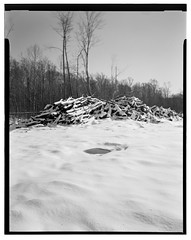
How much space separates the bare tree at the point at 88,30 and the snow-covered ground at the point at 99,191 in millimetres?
921

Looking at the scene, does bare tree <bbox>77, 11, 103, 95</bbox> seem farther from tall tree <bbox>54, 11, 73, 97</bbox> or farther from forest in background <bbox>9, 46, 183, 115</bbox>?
forest in background <bbox>9, 46, 183, 115</bbox>

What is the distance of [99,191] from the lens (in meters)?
0.93

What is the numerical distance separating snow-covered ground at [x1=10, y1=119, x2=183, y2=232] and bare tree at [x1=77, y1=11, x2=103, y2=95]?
36.3 inches

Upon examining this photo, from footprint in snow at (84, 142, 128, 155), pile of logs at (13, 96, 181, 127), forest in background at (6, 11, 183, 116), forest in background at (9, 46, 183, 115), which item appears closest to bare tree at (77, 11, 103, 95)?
forest in background at (6, 11, 183, 116)

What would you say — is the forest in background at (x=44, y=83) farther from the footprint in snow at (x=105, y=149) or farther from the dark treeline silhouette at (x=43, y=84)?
the footprint in snow at (x=105, y=149)

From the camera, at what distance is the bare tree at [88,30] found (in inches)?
43.2

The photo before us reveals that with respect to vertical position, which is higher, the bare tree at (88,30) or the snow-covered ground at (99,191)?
the bare tree at (88,30)

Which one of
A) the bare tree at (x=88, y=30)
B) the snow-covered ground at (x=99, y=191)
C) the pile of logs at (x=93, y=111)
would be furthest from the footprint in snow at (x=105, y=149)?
the pile of logs at (x=93, y=111)

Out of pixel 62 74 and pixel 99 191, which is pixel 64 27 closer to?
pixel 62 74

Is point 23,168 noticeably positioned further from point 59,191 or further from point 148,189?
point 148,189

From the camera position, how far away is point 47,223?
82 cm

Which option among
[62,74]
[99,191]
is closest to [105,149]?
[99,191]

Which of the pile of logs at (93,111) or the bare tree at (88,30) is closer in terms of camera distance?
the bare tree at (88,30)
